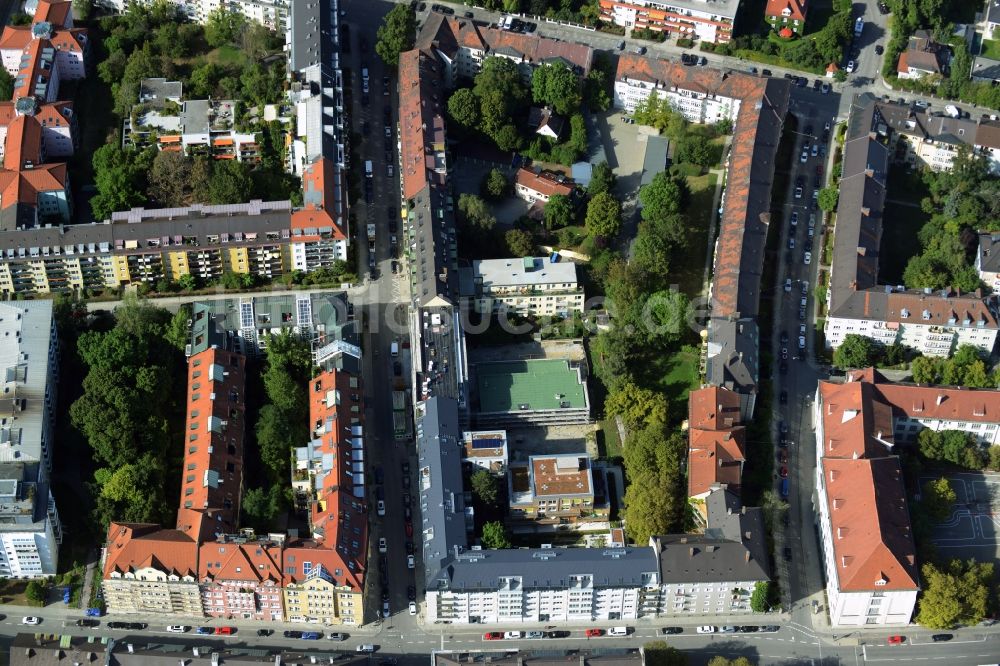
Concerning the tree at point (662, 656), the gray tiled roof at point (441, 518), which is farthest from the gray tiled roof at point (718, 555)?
the gray tiled roof at point (441, 518)

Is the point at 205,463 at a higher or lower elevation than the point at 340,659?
higher

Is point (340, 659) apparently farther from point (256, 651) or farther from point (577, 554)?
point (577, 554)

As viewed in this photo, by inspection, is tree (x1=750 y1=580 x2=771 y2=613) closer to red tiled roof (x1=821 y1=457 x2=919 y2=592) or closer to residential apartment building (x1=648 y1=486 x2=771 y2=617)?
residential apartment building (x1=648 y1=486 x2=771 y2=617)

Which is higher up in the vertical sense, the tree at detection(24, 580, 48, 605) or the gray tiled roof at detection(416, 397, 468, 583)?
the gray tiled roof at detection(416, 397, 468, 583)

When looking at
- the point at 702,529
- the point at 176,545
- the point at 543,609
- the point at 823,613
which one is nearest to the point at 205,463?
the point at 176,545

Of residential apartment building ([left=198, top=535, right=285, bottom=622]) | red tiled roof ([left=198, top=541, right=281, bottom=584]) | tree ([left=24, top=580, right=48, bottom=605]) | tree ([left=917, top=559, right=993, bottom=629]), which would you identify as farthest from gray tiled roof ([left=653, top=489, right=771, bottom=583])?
tree ([left=24, top=580, right=48, bottom=605])

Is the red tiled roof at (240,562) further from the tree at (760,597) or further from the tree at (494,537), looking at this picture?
the tree at (760,597)

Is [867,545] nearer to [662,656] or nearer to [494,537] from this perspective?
[662,656]
